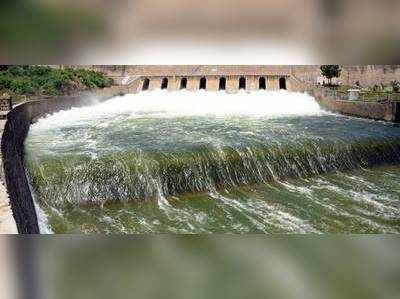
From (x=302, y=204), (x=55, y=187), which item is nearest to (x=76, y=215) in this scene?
(x=55, y=187)

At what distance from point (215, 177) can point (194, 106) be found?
10.6 metres

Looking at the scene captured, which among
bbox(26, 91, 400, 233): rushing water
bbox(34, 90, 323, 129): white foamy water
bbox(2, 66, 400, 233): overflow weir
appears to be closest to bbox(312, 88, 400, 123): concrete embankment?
bbox(2, 66, 400, 233): overflow weir

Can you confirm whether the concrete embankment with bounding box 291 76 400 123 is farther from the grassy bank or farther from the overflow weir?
the grassy bank

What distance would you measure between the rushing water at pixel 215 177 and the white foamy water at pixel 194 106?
90.2 inches

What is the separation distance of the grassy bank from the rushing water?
13.2ft

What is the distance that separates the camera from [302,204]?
285 inches

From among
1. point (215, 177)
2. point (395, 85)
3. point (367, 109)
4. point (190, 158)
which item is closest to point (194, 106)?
point (367, 109)

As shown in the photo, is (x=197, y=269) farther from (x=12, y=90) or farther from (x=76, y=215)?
(x=12, y=90)

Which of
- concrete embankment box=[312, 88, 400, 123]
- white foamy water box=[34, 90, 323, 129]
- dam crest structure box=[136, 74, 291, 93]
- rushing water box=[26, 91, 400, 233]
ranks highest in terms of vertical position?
dam crest structure box=[136, 74, 291, 93]

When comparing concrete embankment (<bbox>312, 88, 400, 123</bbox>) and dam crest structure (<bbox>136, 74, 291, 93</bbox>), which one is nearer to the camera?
concrete embankment (<bbox>312, 88, 400, 123</bbox>)

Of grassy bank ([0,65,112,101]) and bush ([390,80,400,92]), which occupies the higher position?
grassy bank ([0,65,112,101])

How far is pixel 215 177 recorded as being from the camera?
7.96 meters

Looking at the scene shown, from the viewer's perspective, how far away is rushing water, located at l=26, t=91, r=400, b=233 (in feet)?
21.4
